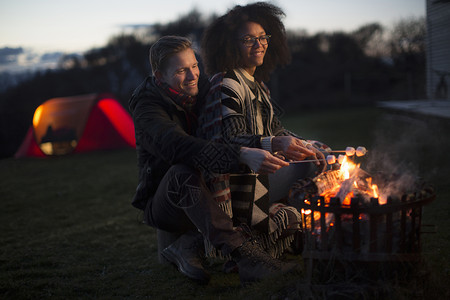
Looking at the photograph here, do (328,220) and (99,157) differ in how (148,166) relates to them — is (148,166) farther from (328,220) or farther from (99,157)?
(99,157)

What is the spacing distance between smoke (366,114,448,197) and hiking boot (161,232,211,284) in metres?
1.02

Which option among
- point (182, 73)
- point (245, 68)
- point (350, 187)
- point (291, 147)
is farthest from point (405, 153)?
point (182, 73)

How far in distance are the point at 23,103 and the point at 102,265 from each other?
1316cm

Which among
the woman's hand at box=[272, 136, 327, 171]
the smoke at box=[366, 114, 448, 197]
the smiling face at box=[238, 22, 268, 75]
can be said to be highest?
the smiling face at box=[238, 22, 268, 75]

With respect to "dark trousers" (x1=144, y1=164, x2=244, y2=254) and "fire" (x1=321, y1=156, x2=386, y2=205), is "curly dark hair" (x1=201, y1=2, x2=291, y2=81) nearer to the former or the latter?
"dark trousers" (x1=144, y1=164, x2=244, y2=254)

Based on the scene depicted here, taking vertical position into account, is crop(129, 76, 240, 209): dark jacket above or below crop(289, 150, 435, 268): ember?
above

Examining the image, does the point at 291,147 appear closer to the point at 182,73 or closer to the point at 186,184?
the point at 186,184

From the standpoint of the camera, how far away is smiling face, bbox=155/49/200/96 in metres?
2.21

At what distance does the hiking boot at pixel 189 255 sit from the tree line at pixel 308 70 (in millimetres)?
11728

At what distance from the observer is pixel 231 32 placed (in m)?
2.51

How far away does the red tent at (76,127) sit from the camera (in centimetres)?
884

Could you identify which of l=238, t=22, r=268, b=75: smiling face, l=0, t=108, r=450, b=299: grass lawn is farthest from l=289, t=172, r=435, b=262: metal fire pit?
l=238, t=22, r=268, b=75: smiling face

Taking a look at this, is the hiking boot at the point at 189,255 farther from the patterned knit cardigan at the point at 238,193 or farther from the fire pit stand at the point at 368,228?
the fire pit stand at the point at 368,228

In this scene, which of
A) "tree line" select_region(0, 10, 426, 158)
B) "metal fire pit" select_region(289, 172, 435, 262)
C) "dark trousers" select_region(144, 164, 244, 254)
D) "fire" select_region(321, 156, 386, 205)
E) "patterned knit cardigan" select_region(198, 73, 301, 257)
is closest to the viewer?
"metal fire pit" select_region(289, 172, 435, 262)
